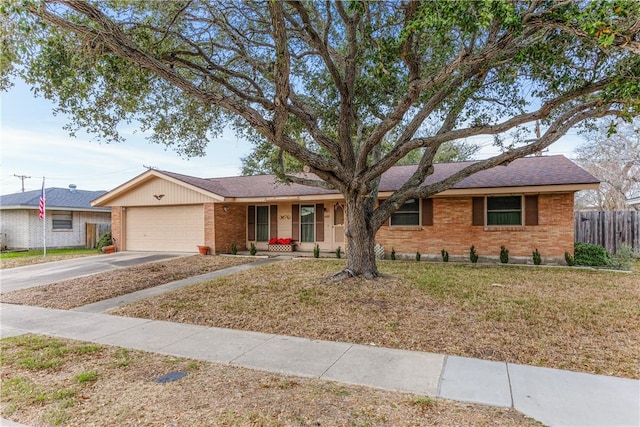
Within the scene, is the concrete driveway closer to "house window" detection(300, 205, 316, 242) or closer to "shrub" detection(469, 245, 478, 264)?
"house window" detection(300, 205, 316, 242)

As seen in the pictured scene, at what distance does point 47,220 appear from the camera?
1947 cm

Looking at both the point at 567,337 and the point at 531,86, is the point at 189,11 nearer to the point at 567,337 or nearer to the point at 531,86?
the point at 531,86

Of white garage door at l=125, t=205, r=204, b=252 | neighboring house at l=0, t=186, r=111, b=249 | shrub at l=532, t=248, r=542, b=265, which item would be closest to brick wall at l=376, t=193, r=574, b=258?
shrub at l=532, t=248, r=542, b=265

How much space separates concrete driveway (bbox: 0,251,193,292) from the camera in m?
9.66

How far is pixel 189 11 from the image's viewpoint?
7820mm

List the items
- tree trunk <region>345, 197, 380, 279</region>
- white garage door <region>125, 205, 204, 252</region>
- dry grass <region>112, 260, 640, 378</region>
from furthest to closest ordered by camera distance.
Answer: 1. white garage door <region>125, 205, 204, 252</region>
2. tree trunk <region>345, 197, 380, 279</region>
3. dry grass <region>112, 260, 640, 378</region>

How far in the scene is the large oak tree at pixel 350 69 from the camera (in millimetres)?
5453

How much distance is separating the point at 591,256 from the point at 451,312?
8951mm

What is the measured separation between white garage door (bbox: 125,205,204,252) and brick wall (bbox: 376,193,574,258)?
8.57 metres

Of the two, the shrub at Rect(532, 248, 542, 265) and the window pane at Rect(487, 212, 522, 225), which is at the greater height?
the window pane at Rect(487, 212, 522, 225)

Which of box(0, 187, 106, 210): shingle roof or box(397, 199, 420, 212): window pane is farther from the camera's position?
box(0, 187, 106, 210): shingle roof

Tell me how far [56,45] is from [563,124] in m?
10.2

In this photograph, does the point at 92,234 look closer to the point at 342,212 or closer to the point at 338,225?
the point at 338,225

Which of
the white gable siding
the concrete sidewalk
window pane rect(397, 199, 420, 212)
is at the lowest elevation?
the concrete sidewalk
